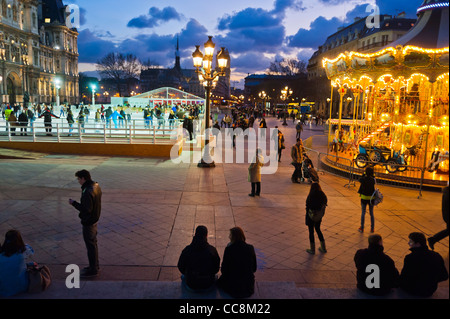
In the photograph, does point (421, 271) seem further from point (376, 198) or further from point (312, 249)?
point (376, 198)

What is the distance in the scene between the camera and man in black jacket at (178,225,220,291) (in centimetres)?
401

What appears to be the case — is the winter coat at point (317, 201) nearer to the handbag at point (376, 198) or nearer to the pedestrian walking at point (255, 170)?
the handbag at point (376, 198)

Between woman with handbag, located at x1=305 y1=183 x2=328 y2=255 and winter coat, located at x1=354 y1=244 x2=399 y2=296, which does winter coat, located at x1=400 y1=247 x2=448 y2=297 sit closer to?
winter coat, located at x1=354 y1=244 x2=399 y2=296

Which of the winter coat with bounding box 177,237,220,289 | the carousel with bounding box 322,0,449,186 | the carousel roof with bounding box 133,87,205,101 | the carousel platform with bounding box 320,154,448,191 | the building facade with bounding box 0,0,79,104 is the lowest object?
the carousel platform with bounding box 320,154,448,191

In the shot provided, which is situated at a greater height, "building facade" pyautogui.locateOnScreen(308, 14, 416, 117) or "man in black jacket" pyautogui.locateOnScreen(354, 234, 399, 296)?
"building facade" pyautogui.locateOnScreen(308, 14, 416, 117)

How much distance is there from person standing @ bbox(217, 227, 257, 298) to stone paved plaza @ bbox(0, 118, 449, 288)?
146cm

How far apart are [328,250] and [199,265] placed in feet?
11.1

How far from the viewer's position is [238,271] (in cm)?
396

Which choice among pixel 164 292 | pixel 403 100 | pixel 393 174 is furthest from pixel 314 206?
pixel 403 100

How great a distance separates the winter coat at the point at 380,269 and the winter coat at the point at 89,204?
3.70 meters

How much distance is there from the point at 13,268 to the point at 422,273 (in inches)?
169

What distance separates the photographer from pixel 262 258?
6098 mm

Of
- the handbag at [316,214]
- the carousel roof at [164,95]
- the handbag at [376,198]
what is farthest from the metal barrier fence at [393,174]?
the carousel roof at [164,95]

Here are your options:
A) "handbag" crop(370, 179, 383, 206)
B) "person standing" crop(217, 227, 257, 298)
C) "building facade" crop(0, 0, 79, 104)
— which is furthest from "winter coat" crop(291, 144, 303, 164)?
"building facade" crop(0, 0, 79, 104)
